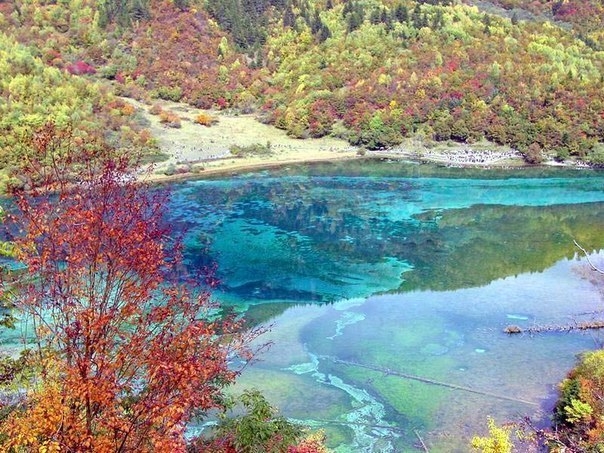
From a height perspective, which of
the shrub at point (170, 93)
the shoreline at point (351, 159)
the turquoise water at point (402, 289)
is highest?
the shrub at point (170, 93)

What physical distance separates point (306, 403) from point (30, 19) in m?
111

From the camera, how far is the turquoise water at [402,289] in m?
25.9

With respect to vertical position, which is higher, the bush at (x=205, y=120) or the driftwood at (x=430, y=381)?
the driftwood at (x=430, y=381)

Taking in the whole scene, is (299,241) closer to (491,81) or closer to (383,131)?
(383,131)

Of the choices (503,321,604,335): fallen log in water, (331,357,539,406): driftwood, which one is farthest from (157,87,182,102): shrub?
(503,321,604,335): fallen log in water

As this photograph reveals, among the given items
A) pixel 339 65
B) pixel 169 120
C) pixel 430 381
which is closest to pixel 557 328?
pixel 430 381

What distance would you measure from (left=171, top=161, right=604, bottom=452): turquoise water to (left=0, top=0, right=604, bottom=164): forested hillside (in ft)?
60.3

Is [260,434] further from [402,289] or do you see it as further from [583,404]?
[402,289]

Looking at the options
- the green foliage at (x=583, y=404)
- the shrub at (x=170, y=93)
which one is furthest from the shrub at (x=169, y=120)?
the green foliage at (x=583, y=404)

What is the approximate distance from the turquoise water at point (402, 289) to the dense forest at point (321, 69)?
18042mm

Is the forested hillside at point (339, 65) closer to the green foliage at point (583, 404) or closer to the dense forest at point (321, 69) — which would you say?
the dense forest at point (321, 69)

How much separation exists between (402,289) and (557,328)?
9735mm

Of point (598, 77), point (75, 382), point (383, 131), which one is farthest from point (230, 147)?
point (75, 382)

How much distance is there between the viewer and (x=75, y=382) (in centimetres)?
863
